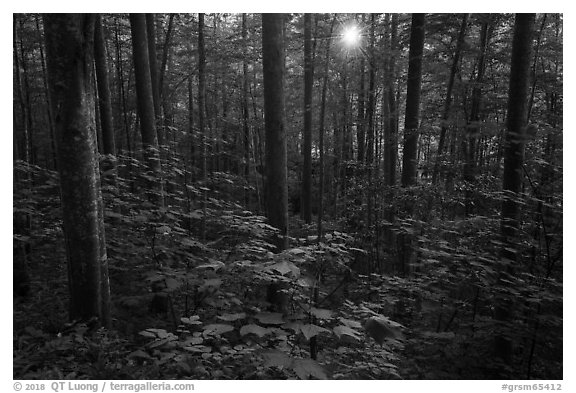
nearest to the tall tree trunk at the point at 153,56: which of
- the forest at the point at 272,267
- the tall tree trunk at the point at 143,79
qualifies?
the forest at the point at 272,267

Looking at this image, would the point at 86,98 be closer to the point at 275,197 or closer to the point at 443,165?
the point at 275,197

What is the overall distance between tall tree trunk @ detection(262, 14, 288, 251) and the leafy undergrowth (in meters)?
0.28

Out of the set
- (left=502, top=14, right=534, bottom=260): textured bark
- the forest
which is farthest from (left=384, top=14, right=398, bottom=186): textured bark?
(left=502, top=14, right=534, bottom=260): textured bark

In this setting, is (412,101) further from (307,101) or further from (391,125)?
(391,125)

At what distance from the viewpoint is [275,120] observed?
18.0 ft

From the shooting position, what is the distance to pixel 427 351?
6191 mm

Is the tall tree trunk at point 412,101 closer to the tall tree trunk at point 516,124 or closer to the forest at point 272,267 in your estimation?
the forest at point 272,267

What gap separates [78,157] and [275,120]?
2.73 meters

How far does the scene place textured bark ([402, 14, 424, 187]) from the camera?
310 inches

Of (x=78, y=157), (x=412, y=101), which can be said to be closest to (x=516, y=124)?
(x=412, y=101)
